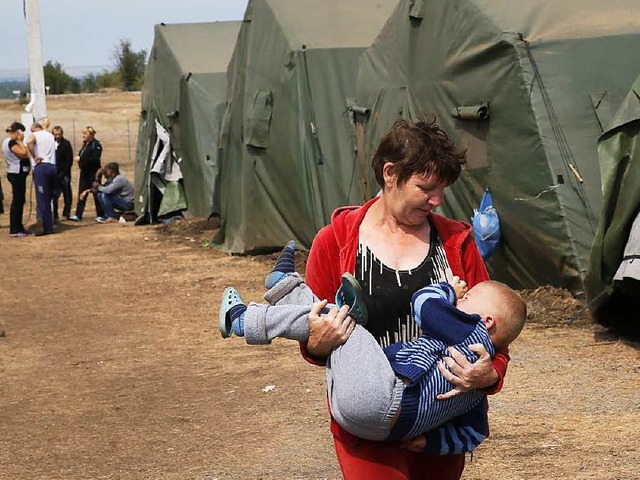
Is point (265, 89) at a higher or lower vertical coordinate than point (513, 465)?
higher

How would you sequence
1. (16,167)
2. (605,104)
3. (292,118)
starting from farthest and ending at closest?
(16,167) → (292,118) → (605,104)

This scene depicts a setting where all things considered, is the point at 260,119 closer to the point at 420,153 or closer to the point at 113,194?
the point at 113,194

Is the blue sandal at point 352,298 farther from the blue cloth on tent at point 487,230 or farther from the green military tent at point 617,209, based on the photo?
the blue cloth on tent at point 487,230

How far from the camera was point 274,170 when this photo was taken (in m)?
14.1

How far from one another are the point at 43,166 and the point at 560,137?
10429 mm

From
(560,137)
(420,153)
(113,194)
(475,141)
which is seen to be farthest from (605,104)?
(113,194)

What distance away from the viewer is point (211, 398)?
780 cm

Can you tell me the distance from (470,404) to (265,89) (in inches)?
430

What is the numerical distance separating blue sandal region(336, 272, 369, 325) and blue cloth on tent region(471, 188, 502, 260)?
6338 mm

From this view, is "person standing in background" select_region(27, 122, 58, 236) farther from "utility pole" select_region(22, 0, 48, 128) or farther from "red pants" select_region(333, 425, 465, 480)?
"red pants" select_region(333, 425, 465, 480)

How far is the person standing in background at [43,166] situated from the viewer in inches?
690

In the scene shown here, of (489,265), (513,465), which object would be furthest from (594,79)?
(513,465)

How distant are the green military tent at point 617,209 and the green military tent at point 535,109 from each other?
2.66 feet

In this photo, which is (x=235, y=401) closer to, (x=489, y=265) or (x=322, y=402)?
(x=322, y=402)
